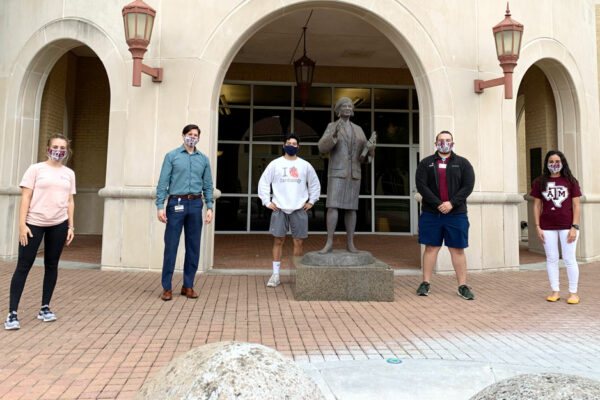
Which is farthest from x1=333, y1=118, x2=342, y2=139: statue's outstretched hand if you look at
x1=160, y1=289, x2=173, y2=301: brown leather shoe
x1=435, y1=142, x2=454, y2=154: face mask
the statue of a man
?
x1=160, y1=289, x2=173, y2=301: brown leather shoe

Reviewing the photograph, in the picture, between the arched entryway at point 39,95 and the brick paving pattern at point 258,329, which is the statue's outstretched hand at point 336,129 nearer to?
the brick paving pattern at point 258,329

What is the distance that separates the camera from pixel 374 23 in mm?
7836

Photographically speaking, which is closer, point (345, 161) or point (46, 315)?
point (46, 315)

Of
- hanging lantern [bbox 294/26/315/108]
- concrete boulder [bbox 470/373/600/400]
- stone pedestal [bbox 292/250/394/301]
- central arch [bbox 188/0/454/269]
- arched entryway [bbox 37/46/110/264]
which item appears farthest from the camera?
arched entryway [bbox 37/46/110/264]

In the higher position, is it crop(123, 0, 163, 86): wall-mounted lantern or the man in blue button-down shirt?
crop(123, 0, 163, 86): wall-mounted lantern

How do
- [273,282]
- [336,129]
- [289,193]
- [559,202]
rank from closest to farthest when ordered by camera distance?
[559,202], [336,129], [289,193], [273,282]

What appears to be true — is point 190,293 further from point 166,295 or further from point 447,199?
point 447,199

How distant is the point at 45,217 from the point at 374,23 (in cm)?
649

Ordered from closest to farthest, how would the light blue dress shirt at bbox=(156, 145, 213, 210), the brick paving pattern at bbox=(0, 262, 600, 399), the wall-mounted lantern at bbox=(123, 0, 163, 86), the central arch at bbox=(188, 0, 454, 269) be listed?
the brick paving pattern at bbox=(0, 262, 600, 399) < the light blue dress shirt at bbox=(156, 145, 213, 210) < the wall-mounted lantern at bbox=(123, 0, 163, 86) < the central arch at bbox=(188, 0, 454, 269)

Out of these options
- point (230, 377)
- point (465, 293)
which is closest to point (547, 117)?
point (465, 293)

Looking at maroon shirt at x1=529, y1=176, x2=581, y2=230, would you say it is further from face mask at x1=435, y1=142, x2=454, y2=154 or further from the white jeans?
face mask at x1=435, y1=142, x2=454, y2=154

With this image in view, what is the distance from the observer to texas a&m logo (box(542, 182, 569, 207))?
5305 millimetres

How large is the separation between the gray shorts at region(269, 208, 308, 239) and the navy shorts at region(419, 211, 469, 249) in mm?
1684

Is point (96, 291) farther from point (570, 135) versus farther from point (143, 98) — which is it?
point (570, 135)
